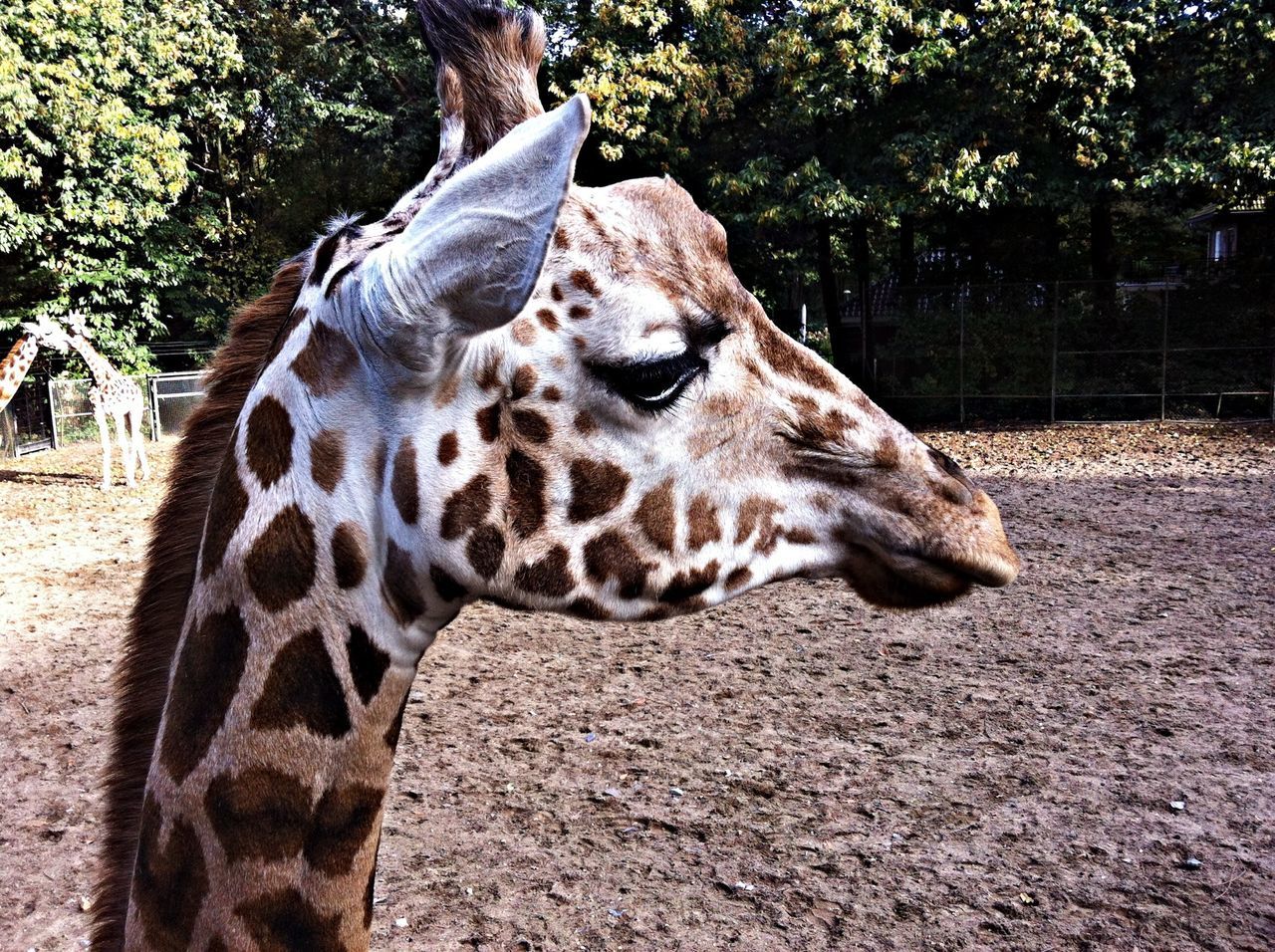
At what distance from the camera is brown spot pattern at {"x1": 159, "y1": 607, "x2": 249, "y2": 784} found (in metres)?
1.32

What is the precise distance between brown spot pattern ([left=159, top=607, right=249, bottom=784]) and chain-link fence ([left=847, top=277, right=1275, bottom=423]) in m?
16.3

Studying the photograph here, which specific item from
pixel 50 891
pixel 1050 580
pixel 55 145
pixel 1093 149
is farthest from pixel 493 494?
pixel 55 145

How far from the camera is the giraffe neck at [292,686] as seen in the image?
1.30 meters

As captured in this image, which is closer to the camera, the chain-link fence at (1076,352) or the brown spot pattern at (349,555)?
the brown spot pattern at (349,555)

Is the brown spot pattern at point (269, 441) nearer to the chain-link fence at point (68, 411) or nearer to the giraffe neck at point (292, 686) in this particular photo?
the giraffe neck at point (292, 686)

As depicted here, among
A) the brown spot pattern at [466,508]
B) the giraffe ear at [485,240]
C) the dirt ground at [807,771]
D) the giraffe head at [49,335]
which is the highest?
the giraffe head at [49,335]

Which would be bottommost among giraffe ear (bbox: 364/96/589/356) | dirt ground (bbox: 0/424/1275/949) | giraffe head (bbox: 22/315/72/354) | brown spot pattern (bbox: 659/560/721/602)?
dirt ground (bbox: 0/424/1275/949)

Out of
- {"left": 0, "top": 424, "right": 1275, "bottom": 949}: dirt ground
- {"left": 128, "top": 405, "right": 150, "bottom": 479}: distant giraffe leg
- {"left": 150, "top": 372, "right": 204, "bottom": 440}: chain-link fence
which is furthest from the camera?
{"left": 150, "top": 372, "right": 204, "bottom": 440}: chain-link fence

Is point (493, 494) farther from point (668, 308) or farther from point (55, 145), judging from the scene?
point (55, 145)

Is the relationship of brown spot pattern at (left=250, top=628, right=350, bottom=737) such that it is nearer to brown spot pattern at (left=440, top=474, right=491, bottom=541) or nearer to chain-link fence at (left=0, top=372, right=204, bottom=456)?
brown spot pattern at (left=440, top=474, right=491, bottom=541)

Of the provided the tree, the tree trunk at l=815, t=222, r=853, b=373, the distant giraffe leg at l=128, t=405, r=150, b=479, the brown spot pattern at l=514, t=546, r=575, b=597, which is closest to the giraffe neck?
the brown spot pattern at l=514, t=546, r=575, b=597

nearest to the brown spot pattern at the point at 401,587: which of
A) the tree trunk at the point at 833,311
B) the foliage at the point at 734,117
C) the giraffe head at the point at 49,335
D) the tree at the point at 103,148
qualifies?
the foliage at the point at 734,117

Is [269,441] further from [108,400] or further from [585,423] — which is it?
[108,400]

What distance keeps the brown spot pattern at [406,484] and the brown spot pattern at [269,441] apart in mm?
157
